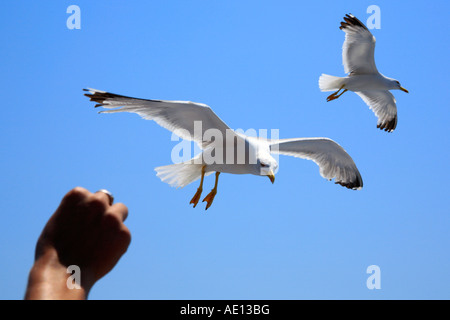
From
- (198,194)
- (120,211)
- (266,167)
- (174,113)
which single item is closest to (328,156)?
(198,194)

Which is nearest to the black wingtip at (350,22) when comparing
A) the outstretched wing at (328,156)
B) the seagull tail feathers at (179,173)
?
the outstretched wing at (328,156)

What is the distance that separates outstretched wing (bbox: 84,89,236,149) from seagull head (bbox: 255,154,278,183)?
47cm

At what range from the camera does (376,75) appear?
8.62 meters

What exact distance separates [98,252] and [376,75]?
812cm

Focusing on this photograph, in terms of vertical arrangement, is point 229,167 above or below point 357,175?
below

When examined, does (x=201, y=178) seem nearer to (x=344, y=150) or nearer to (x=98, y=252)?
(x=344, y=150)

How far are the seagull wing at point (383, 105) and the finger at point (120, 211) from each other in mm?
8172

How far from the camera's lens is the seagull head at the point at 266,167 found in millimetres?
3815

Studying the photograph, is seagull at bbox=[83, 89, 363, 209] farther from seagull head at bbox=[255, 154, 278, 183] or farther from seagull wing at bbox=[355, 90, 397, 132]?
seagull wing at bbox=[355, 90, 397, 132]

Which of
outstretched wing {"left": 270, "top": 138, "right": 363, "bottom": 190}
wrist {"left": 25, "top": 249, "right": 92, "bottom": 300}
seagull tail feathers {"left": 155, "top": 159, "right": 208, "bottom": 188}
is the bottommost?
wrist {"left": 25, "top": 249, "right": 92, "bottom": 300}

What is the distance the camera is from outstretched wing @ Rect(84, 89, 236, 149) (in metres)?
3.59

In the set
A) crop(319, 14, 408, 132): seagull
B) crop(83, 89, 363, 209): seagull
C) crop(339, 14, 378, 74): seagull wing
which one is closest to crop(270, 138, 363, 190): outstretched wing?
crop(83, 89, 363, 209): seagull
